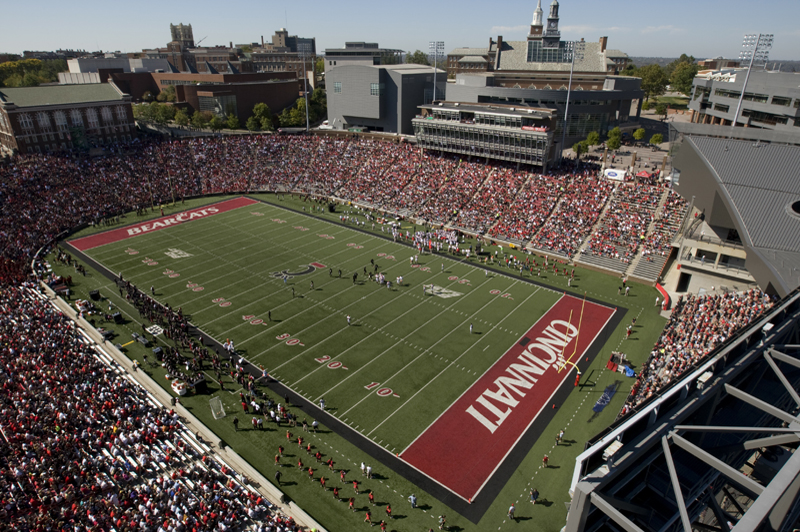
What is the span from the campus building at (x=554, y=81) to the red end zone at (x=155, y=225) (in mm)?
35119

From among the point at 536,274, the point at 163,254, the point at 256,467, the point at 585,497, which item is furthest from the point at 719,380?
the point at 163,254

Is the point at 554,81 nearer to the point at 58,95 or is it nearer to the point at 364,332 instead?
the point at 364,332

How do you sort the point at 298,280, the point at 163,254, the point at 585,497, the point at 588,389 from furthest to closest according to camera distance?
Result: the point at 163,254 < the point at 298,280 < the point at 588,389 < the point at 585,497

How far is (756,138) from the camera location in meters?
39.3

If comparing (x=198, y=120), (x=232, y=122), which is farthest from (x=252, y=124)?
(x=198, y=120)

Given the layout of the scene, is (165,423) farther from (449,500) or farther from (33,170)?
(33,170)

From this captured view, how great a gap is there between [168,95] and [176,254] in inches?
2460

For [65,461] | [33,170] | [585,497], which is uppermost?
[585,497]

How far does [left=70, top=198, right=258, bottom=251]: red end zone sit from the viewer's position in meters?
45.2

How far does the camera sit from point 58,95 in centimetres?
6228

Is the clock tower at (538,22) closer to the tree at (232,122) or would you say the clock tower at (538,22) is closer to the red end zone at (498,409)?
the tree at (232,122)

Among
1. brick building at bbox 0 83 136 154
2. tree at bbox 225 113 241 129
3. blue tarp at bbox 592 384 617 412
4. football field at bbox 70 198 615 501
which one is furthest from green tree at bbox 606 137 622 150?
brick building at bbox 0 83 136 154

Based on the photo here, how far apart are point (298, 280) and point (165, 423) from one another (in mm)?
16964

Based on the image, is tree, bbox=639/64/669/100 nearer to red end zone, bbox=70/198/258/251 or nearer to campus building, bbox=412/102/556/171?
campus building, bbox=412/102/556/171
